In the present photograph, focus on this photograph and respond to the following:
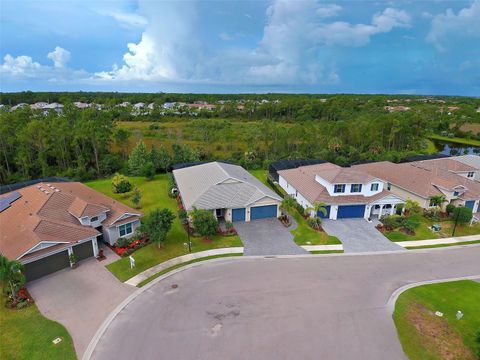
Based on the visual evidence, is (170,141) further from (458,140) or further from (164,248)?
(458,140)

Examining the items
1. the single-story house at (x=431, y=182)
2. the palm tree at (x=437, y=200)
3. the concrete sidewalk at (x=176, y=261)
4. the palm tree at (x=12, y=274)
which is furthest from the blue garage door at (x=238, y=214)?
the palm tree at (x=437, y=200)

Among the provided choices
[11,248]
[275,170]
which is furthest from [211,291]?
[275,170]

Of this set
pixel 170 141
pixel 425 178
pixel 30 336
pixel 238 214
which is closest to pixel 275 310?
pixel 238 214

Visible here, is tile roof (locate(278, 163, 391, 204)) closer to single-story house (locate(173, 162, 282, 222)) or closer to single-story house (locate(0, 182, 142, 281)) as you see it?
single-story house (locate(173, 162, 282, 222))

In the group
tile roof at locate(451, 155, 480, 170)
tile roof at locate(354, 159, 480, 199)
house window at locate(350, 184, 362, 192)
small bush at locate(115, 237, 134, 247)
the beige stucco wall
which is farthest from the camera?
tile roof at locate(451, 155, 480, 170)

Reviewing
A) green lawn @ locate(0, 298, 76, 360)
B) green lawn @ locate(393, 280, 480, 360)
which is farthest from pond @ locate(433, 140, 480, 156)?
green lawn @ locate(0, 298, 76, 360)
